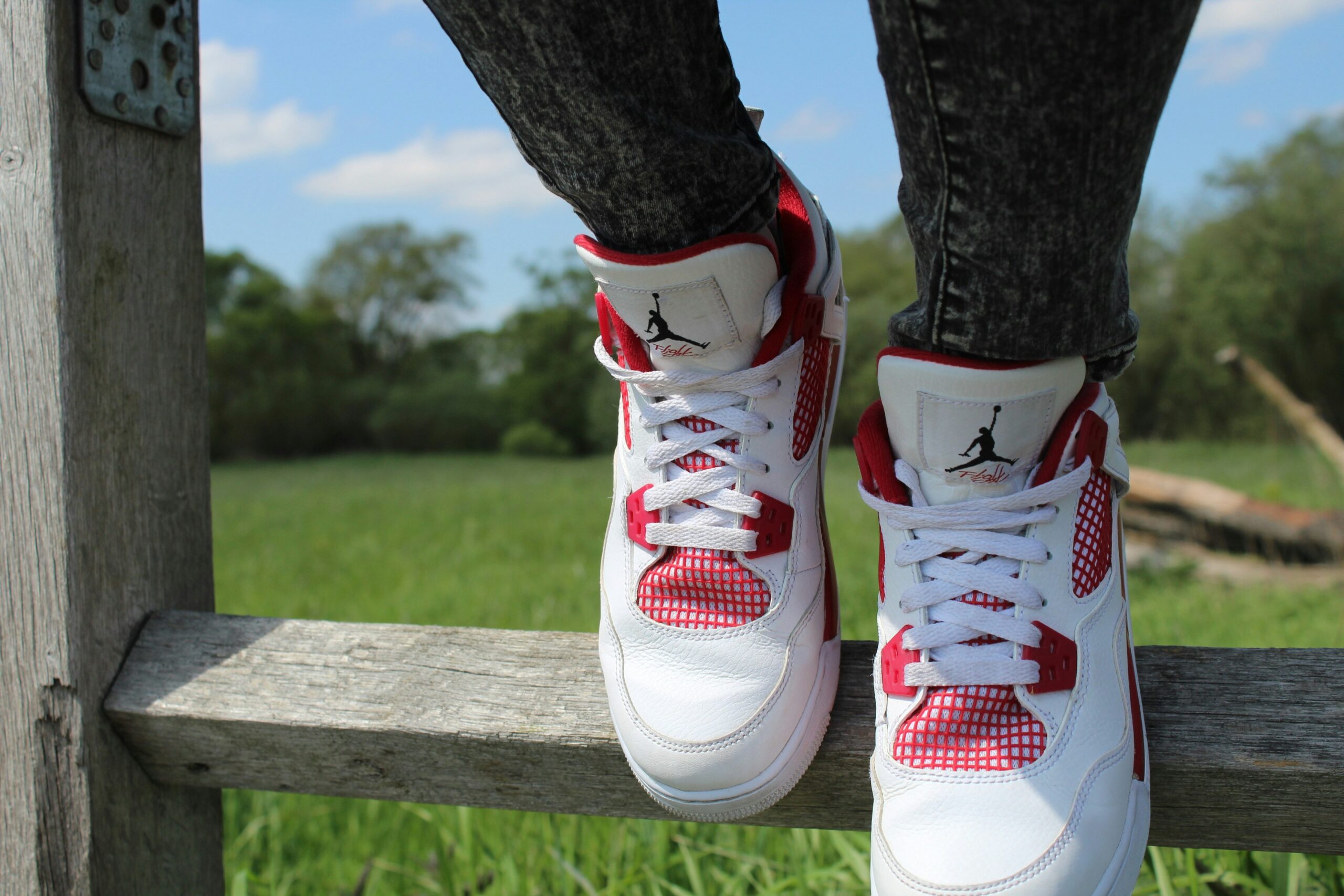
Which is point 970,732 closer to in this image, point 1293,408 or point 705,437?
point 705,437

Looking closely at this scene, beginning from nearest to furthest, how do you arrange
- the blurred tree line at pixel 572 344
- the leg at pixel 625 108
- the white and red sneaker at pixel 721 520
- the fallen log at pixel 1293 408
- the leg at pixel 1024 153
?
the leg at pixel 1024 153, the leg at pixel 625 108, the white and red sneaker at pixel 721 520, the fallen log at pixel 1293 408, the blurred tree line at pixel 572 344

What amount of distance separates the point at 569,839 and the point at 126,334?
1038 millimetres

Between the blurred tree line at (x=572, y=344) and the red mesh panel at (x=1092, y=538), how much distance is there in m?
11.5

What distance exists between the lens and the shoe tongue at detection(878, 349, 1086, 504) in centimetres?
69

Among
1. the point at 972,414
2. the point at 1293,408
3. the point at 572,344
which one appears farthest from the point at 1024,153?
the point at 572,344

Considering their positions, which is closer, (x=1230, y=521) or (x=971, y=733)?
(x=971, y=733)

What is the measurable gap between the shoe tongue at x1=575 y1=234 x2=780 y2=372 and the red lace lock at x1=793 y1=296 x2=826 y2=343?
4 centimetres

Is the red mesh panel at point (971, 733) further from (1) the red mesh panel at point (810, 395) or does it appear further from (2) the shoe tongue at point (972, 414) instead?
(1) the red mesh panel at point (810, 395)

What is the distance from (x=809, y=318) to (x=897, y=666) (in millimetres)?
327

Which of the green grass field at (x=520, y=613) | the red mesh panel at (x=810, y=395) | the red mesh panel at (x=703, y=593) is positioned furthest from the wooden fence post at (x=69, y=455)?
the red mesh panel at (x=810, y=395)

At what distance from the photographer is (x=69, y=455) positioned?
922mm

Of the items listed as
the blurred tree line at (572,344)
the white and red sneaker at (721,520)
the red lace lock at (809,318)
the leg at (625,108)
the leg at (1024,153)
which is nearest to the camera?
the leg at (1024,153)

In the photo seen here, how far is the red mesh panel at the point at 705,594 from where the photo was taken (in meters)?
0.77

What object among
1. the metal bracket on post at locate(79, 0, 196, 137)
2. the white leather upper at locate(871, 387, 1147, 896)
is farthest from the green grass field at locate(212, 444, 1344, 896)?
the metal bracket on post at locate(79, 0, 196, 137)
